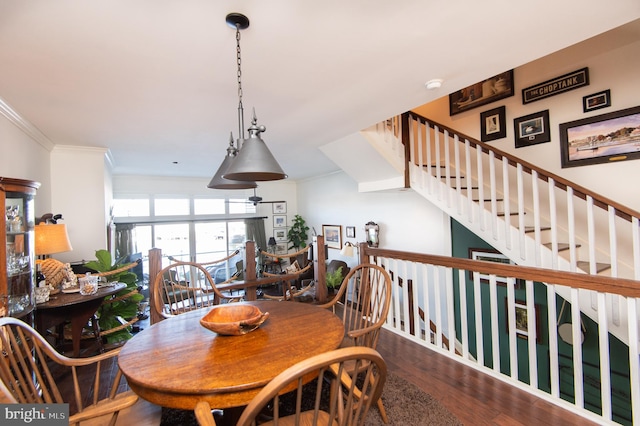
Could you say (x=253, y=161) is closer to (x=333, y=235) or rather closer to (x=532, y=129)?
(x=532, y=129)

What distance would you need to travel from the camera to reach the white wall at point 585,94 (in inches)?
110

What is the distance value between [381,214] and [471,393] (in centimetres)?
376

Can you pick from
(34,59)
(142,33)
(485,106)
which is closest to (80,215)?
(34,59)

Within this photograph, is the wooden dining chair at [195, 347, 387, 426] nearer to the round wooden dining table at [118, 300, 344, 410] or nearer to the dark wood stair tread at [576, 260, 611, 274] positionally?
the round wooden dining table at [118, 300, 344, 410]

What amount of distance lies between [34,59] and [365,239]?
16.6ft

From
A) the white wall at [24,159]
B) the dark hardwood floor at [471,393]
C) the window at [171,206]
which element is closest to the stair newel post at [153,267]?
the white wall at [24,159]

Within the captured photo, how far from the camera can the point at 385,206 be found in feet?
17.7

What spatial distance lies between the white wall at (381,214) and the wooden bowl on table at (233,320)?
3.51 m

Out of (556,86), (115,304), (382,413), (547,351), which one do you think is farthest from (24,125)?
(547,351)

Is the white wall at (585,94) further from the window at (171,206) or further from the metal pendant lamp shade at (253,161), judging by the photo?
the window at (171,206)

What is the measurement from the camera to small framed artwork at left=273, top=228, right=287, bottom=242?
26.4 ft

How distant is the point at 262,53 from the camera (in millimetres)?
1791

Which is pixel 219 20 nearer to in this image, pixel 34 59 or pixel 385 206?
pixel 34 59

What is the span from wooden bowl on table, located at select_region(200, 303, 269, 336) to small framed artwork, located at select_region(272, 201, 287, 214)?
641cm
